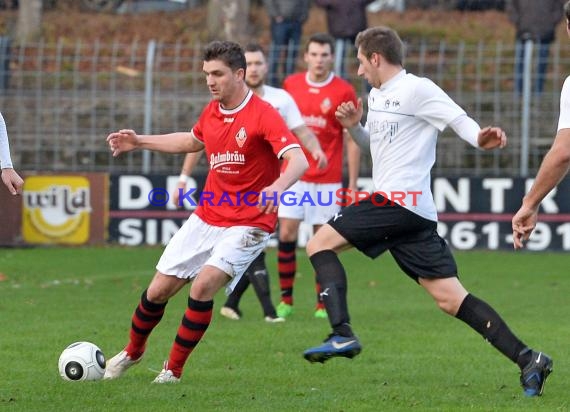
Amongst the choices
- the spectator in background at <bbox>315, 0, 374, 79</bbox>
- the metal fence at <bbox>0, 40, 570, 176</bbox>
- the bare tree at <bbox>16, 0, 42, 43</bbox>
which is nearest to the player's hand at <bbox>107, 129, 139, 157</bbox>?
the metal fence at <bbox>0, 40, 570, 176</bbox>

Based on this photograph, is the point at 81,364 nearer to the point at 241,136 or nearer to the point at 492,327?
the point at 241,136

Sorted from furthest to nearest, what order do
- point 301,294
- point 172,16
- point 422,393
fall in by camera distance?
point 172,16 → point 301,294 → point 422,393

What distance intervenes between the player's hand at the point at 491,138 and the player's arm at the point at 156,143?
A: 5.76ft

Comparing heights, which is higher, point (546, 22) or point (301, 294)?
point (546, 22)

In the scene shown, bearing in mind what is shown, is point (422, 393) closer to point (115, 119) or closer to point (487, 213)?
point (487, 213)

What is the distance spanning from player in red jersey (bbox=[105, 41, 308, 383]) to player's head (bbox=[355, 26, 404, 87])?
594 millimetres

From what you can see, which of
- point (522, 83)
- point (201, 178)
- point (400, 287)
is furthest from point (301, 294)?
point (522, 83)

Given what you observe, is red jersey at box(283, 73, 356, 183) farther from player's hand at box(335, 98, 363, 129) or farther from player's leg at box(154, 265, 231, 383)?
player's leg at box(154, 265, 231, 383)

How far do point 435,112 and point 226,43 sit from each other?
4.13ft

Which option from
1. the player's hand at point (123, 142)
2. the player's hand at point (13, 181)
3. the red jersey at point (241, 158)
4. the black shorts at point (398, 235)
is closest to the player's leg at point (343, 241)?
the black shorts at point (398, 235)

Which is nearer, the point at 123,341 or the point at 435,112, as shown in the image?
the point at 435,112

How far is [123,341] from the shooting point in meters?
8.98

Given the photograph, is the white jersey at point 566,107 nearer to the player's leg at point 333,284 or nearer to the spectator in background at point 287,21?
the player's leg at point 333,284

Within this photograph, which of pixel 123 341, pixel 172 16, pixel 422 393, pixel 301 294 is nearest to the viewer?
pixel 422 393
